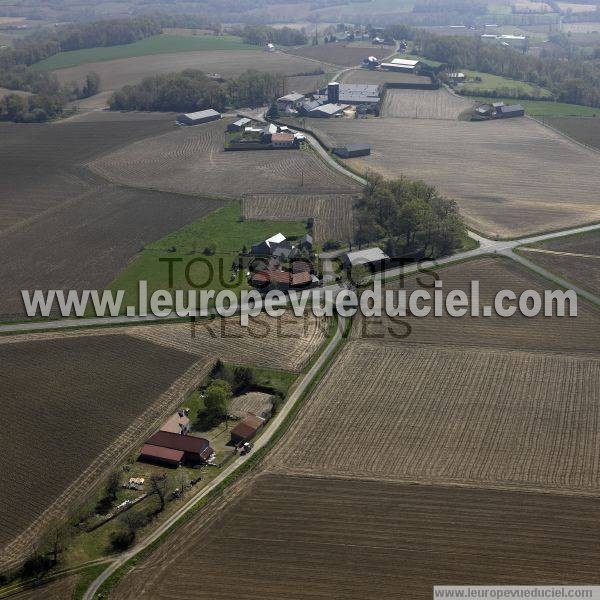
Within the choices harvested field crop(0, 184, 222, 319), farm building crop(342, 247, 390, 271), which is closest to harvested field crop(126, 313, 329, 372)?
farm building crop(342, 247, 390, 271)

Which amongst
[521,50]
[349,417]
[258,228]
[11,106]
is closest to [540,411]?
[349,417]

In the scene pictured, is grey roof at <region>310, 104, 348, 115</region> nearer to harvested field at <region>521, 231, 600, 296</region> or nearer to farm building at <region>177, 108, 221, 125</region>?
farm building at <region>177, 108, 221, 125</region>

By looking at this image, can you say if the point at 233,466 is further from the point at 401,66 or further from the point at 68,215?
the point at 401,66

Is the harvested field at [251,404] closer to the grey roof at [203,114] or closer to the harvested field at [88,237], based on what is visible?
the harvested field at [88,237]

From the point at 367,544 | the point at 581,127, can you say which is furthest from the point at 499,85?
the point at 367,544

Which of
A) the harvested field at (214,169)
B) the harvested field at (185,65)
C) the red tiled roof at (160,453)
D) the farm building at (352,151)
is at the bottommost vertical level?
the red tiled roof at (160,453)

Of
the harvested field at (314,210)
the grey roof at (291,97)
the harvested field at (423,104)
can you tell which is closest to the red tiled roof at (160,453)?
the harvested field at (314,210)

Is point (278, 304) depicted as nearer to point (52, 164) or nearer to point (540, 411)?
point (540, 411)
